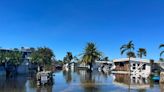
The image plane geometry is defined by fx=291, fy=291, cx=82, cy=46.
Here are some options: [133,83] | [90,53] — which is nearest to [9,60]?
[133,83]

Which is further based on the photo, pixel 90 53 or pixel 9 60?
pixel 90 53

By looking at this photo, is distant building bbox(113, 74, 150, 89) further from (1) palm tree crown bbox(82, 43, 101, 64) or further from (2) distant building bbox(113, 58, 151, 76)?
(1) palm tree crown bbox(82, 43, 101, 64)

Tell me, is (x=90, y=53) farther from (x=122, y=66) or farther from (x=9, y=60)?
(x=9, y=60)

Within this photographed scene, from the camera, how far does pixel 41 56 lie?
88125 millimetres

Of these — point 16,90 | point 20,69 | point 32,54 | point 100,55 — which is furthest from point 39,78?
point 100,55

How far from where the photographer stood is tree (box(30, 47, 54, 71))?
84.2 m

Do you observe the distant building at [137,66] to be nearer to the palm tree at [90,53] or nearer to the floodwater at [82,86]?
the palm tree at [90,53]

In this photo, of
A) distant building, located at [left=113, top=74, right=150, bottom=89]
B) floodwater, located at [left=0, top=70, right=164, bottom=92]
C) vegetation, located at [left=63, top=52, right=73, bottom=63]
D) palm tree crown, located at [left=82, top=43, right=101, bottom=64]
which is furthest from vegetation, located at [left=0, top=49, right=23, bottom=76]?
vegetation, located at [left=63, top=52, right=73, bottom=63]

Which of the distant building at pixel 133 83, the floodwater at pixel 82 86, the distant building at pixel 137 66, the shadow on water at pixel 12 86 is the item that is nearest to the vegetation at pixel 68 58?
the distant building at pixel 137 66

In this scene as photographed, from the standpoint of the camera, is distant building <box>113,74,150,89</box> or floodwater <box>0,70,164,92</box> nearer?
floodwater <box>0,70,164,92</box>

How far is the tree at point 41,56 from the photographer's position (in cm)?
8419

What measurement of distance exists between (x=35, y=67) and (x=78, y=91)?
58.9 metres

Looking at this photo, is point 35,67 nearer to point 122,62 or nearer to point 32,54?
point 32,54

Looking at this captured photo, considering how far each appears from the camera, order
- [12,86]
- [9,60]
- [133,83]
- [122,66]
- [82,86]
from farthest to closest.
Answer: [122,66] → [9,60] → [133,83] → [82,86] → [12,86]
